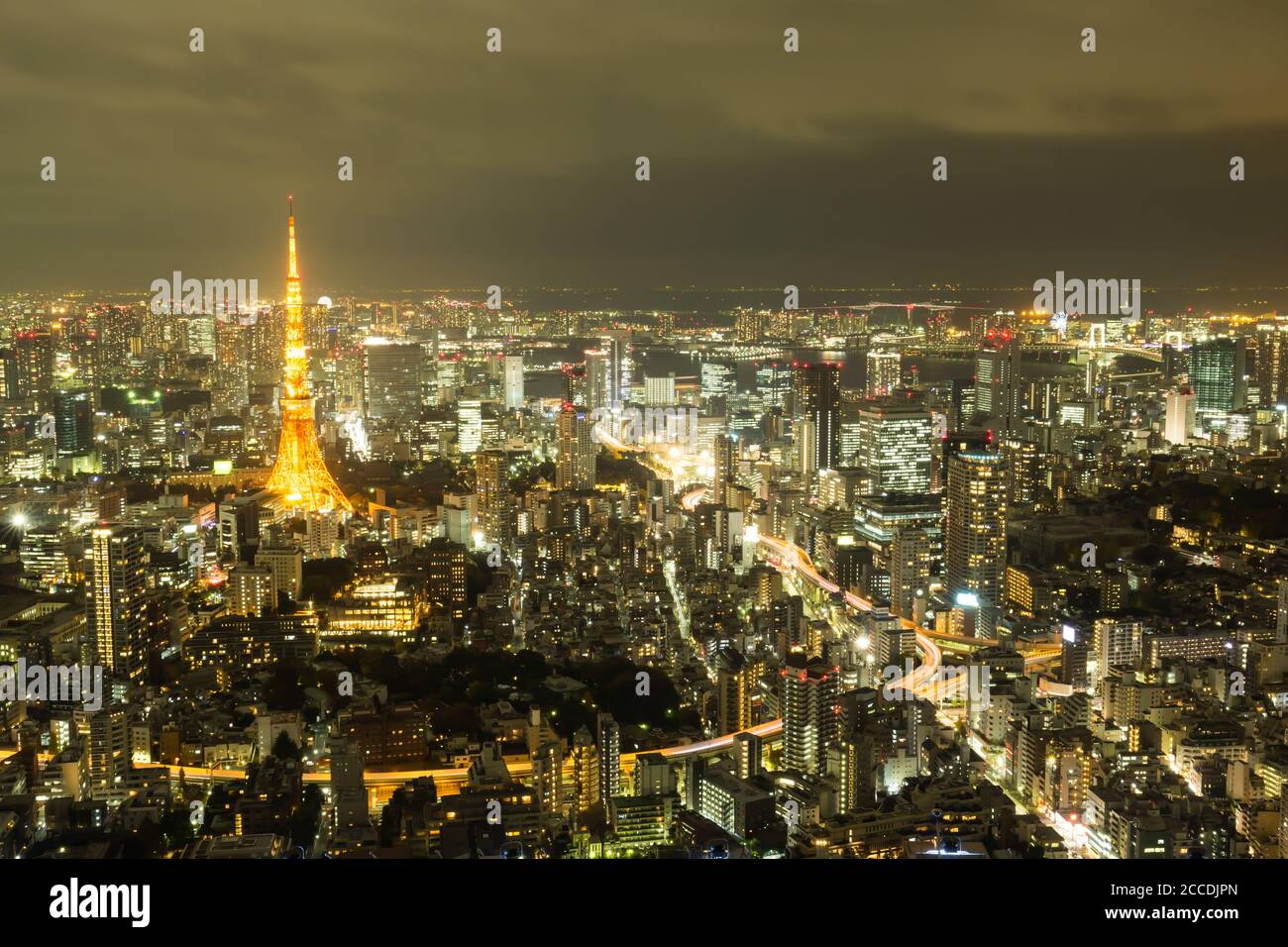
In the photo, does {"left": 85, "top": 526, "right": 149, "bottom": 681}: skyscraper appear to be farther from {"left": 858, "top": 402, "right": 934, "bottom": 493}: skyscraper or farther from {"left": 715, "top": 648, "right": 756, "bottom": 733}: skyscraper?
{"left": 858, "top": 402, "right": 934, "bottom": 493}: skyscraper

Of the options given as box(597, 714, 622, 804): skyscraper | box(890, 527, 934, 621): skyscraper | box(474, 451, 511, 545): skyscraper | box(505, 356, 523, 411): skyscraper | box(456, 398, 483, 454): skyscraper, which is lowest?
box(597, 714, 622, 804): skyscraper

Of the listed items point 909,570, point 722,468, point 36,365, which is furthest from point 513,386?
point 909,570

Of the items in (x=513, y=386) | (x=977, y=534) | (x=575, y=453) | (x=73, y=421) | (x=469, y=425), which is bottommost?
(x=977, y=534)

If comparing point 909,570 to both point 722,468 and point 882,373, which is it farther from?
point 882,373

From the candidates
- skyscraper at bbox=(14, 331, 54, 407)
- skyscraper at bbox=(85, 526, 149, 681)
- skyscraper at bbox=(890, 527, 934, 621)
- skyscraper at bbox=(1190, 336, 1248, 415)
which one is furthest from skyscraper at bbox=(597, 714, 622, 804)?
skyscraper at bbox=(1190, 336, 1248, 415)

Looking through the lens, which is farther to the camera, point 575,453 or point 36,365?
point 575,453

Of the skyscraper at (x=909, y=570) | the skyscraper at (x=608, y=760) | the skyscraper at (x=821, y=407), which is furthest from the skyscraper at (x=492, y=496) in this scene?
the skyscraper at (x=608, y=760)
